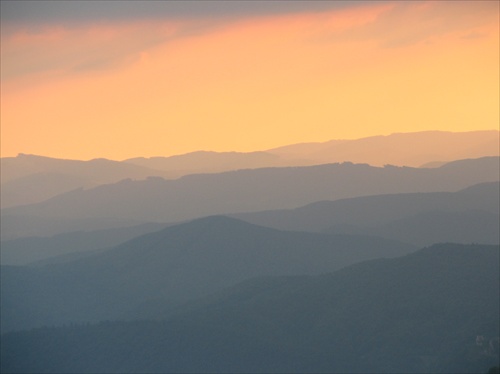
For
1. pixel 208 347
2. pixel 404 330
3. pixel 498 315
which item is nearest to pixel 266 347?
pixel 208 347

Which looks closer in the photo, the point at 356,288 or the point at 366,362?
the point at 366,362

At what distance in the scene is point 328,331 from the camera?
17200cm

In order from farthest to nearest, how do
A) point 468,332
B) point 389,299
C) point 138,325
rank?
point 389,299, point 138,325, point 468,332

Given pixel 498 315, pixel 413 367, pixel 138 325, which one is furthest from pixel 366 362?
pixel 138 325

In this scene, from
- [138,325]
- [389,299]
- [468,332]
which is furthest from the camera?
[389,299]

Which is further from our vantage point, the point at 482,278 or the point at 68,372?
the point at 482,278

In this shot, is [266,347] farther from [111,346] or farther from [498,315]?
[498,315]

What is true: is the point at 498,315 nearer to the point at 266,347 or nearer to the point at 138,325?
the point at 266,347

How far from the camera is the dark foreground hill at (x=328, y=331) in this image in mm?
151625

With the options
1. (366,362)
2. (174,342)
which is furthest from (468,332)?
(174,342)

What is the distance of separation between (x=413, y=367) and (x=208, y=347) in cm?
2622

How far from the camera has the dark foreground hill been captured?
5969 inches

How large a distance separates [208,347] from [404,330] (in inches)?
1095

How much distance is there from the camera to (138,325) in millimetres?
165000
